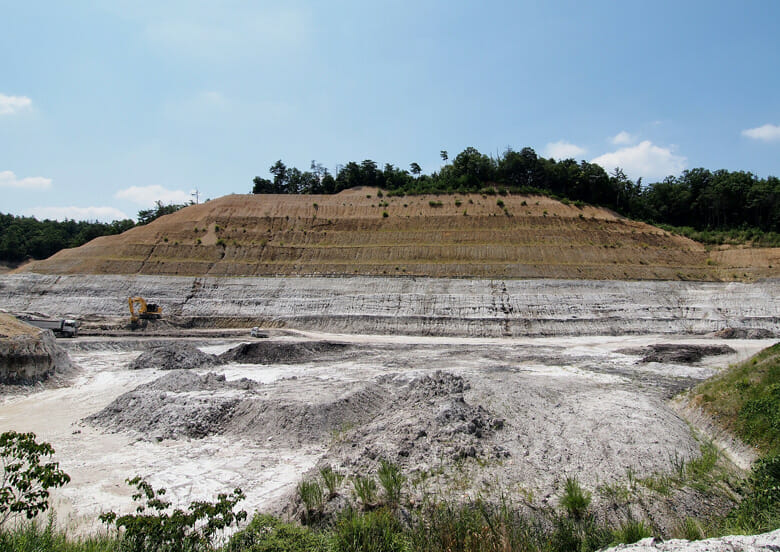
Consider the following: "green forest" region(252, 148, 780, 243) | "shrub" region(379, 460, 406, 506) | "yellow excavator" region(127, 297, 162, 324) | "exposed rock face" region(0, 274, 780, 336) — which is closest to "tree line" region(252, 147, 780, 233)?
"green forest" region(252, 148, 780, 243)

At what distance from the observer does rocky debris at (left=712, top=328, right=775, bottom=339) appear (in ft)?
105

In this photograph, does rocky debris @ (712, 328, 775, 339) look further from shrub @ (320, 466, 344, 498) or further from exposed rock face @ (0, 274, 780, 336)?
shrub @ (320, 466, 344, 498)

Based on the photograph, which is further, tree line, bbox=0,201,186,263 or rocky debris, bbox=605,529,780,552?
tree line, bbox=0,201,186,263

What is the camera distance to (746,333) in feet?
107

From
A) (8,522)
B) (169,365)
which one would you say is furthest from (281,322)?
(8,522)

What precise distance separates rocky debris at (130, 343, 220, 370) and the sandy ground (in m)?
1.04

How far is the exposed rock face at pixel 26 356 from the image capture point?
62.4 feet

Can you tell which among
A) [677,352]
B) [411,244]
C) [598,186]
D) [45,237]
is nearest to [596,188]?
[598,186]

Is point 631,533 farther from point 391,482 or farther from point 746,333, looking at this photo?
point 746,333

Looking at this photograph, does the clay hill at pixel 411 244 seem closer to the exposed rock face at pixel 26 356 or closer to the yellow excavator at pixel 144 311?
the yellow excavator at pixel 144 311

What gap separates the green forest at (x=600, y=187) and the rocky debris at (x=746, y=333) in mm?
23962

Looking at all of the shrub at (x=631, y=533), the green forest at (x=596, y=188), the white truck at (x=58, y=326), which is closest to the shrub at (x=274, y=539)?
the shrub at (x=631, y=533)

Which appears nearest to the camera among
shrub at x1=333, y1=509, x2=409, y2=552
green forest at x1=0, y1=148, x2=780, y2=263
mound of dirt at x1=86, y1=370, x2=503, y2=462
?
shrub at x1=333, y1=509, x2=409, y2=552

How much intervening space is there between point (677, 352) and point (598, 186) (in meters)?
41.9
